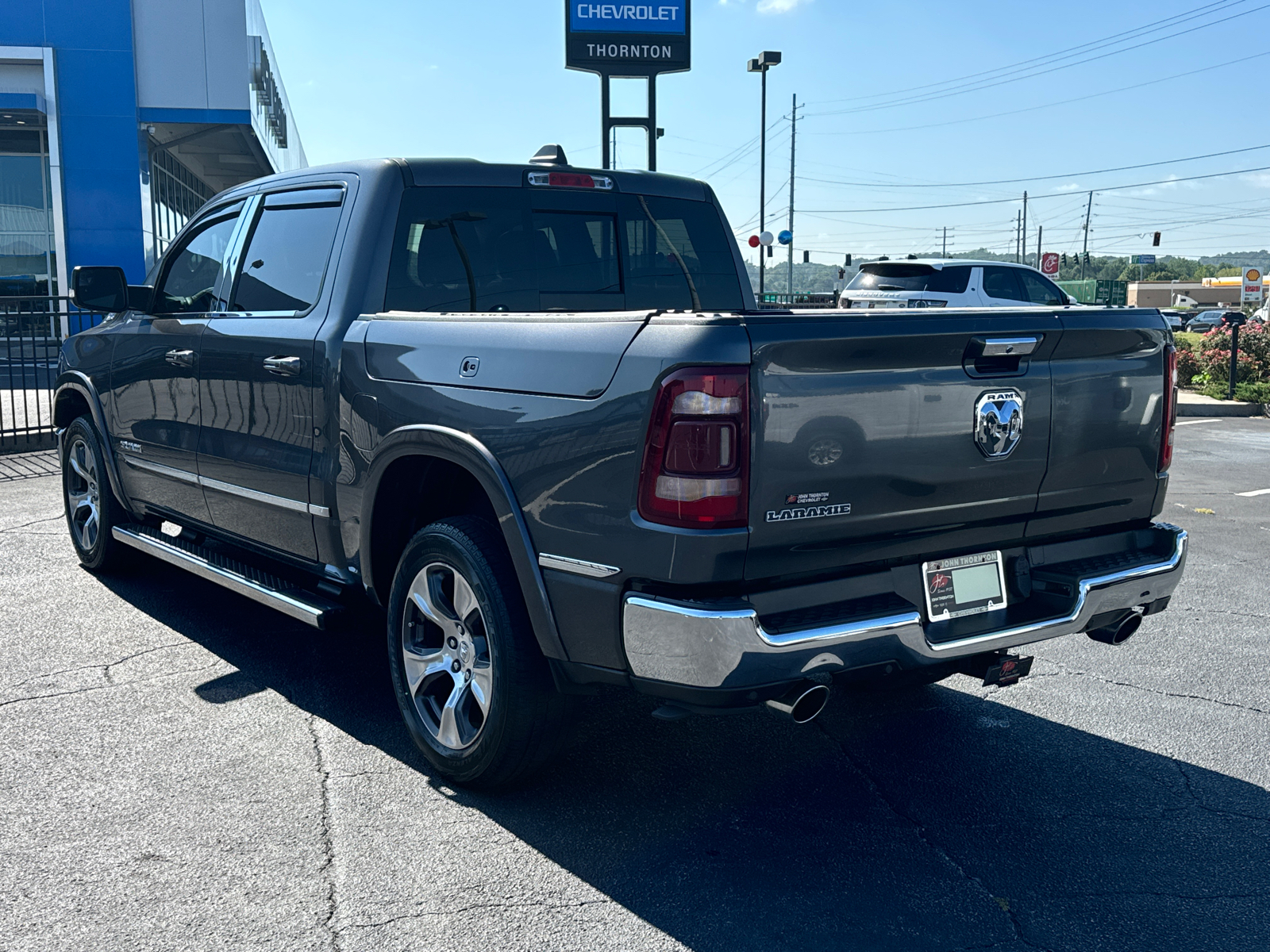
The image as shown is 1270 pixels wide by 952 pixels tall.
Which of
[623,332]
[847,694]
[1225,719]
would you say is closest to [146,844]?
[623,332]

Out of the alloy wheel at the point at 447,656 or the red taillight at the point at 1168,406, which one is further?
the red taillight at the point at 1168,406

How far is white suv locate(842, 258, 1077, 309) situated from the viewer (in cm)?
1898

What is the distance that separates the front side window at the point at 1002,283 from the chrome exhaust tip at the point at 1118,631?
16443mm

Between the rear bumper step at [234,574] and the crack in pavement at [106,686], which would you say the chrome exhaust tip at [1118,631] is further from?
the crack in pavement at [106,686]

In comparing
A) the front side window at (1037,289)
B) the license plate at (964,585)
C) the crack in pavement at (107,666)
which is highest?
the front side window at (1037,289)

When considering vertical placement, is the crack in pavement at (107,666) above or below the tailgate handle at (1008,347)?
below

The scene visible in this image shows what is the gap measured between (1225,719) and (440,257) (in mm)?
3447

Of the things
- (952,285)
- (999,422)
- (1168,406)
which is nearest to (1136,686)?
(1168,406)

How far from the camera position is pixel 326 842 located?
332 cm

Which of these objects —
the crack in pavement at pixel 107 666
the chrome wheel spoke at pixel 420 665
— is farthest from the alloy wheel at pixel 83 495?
the chrome wheel spoke at pixel 420 665

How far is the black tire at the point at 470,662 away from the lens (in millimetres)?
3373

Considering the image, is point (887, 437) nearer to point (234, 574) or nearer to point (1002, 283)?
point (234, 574)

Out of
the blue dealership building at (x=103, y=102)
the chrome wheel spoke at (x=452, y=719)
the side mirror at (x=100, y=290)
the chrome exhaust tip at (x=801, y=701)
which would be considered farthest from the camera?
the blue dealership building at (x=103, y=102)

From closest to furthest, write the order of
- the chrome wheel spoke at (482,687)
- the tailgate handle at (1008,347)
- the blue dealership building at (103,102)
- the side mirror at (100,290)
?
1. the tailgate handle at (1008,347)
2. the chrome wheel spoke at (482,687)
3. the side mirror at (100,290)
4. the blue dealership building at (103,102)
